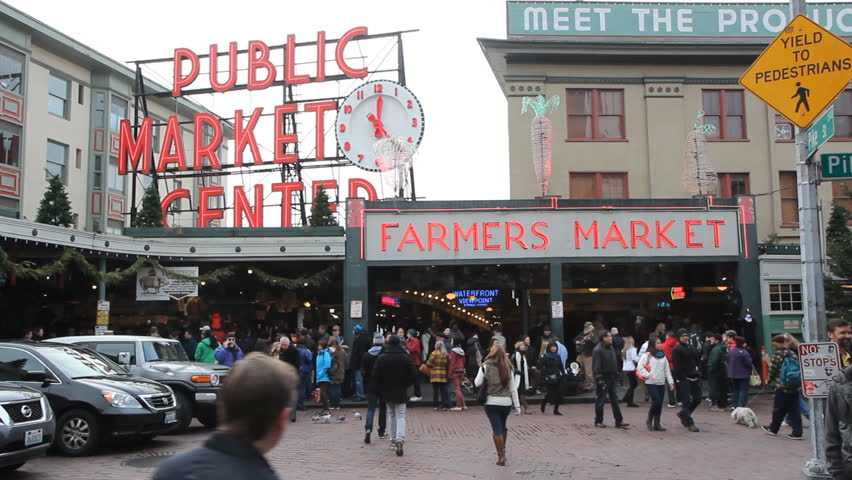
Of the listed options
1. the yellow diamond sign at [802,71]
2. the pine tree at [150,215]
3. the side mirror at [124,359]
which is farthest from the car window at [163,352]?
the yellow diamond sign at [802,71]

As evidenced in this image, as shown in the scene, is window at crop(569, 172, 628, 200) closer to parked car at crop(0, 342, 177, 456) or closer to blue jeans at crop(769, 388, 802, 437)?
blue jeans at crop(769, 388, 802, 437)

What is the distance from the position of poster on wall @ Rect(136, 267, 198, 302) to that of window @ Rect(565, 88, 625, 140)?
13860 millimetres

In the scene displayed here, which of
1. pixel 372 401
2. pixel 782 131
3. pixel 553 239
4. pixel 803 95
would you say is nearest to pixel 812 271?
pixel 803 95

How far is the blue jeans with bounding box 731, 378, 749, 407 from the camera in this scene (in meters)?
16.2

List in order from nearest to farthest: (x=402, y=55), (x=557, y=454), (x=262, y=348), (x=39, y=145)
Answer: (x=557, y=454), (x=262, y=348), (x=402, y=55), (x=39, y=145)

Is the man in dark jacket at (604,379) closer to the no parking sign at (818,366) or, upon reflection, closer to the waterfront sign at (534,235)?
the no parking sign at (818,366)

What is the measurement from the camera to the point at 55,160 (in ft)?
122

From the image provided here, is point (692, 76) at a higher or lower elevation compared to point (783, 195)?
higher

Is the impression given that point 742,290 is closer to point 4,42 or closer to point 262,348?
point 262,348

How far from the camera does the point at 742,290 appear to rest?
24406 millimetres

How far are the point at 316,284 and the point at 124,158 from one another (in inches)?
521

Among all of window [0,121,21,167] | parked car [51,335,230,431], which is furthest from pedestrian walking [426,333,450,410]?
window [0,121,21,167]

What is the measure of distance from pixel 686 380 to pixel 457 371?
5717mm

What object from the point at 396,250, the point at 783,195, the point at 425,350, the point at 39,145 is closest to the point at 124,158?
the point at 39,145
